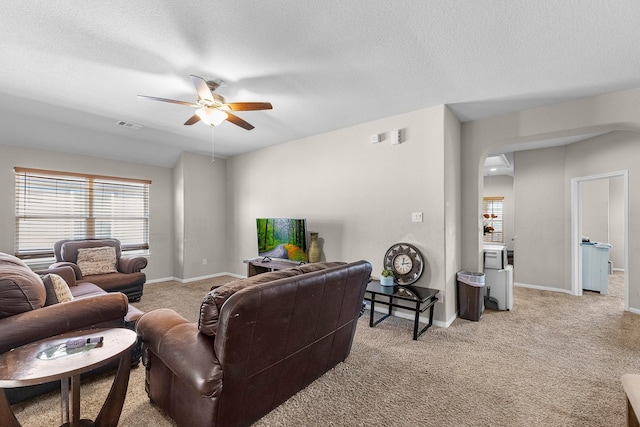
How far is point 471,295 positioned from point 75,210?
6.25m

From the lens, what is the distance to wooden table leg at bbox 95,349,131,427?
1685 mm

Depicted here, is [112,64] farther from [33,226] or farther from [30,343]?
[33,226]

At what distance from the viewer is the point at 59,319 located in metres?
1.90

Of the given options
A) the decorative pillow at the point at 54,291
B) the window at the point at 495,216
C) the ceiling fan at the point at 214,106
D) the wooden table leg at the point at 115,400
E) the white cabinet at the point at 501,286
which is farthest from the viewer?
the window at the point at 495,216

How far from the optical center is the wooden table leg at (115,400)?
5.53 ft

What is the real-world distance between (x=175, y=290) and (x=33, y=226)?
7.60ft

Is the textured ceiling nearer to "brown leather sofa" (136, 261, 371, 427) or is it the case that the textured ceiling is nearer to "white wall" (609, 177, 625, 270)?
"brown leather sofa" (136, 261, 371, 427)

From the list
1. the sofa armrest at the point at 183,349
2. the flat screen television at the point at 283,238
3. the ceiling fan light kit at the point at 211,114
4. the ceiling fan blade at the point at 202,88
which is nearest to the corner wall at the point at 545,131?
the flat screen television at the point at 283,238

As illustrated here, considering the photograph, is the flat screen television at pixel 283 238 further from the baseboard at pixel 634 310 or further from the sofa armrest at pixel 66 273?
the baseboard at pixel 634 310

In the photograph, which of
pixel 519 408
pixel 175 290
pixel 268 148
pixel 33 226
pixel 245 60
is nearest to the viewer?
pixel 519 408

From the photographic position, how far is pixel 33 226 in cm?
443

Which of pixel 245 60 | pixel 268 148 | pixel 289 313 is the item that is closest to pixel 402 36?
pixel 245 60

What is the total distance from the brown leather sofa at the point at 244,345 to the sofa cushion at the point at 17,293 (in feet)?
2.52

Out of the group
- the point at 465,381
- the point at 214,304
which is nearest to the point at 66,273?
the point at 214,304
